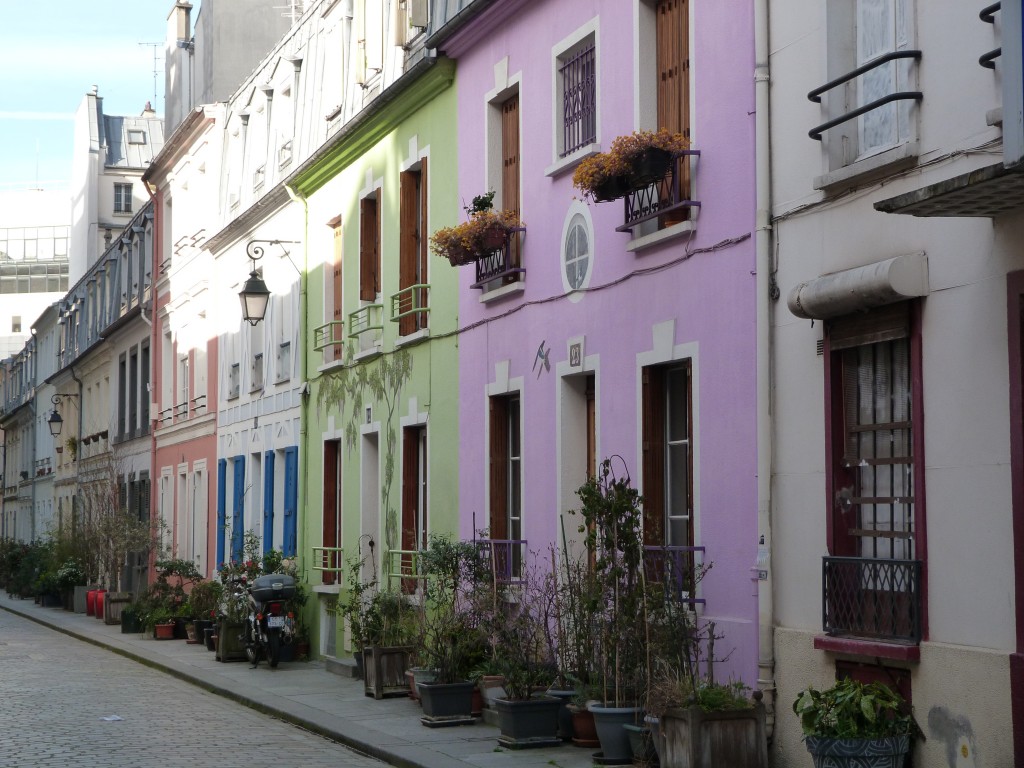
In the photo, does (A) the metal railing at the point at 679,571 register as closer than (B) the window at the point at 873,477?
No

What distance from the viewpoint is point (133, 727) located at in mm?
14664

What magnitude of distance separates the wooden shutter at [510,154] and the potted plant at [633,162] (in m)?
3.30

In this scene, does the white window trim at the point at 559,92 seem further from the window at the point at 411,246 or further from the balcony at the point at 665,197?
the window at the point at 411,246

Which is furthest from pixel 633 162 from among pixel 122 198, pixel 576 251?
pixel 122 198

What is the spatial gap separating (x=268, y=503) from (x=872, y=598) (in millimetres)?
16143

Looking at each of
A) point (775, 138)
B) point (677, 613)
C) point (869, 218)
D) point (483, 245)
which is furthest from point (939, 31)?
point (483, 245)

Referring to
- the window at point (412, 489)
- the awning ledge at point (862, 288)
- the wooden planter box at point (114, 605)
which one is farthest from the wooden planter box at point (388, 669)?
the wooden planter box at point (114, 605)

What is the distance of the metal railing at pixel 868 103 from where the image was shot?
A: 362 inches

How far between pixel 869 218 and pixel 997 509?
2.10 meters

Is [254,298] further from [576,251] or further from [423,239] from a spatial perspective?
[576,251]

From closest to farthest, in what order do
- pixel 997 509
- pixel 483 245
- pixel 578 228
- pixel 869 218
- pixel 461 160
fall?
1. pixel 997 509
2. pixel 869 218
3. pixel 578 228
4. pixel 483 245
5. pixel 461 160

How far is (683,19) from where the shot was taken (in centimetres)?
1250

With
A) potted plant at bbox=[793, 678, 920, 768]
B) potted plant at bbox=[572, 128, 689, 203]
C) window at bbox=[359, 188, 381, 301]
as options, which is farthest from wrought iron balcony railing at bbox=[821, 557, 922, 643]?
window at bbox=[359, 188, 381, 301]

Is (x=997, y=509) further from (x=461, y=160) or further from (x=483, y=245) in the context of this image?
(x=461, y=160)
